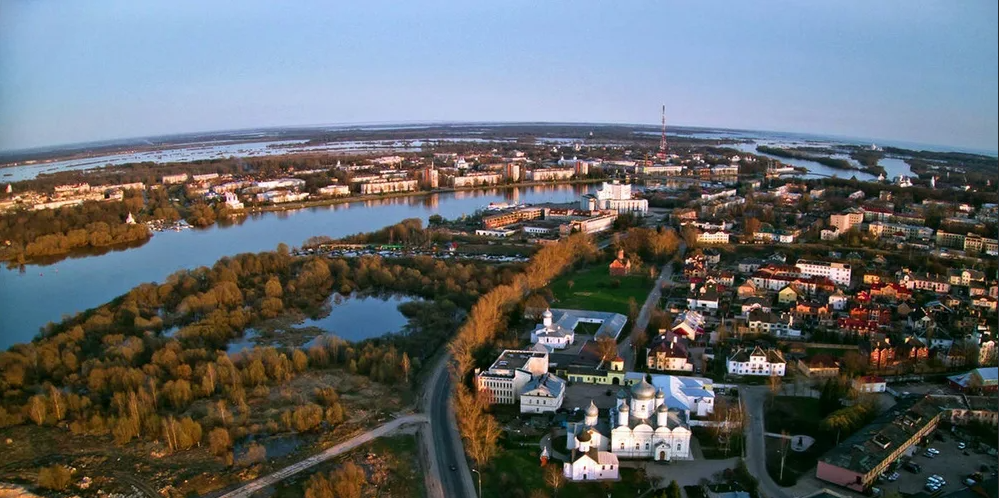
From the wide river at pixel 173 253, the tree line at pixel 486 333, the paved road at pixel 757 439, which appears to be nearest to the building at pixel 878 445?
the paved road at pixel 757 439

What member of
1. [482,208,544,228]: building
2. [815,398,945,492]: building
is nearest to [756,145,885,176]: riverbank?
[482,208,544,228]: building

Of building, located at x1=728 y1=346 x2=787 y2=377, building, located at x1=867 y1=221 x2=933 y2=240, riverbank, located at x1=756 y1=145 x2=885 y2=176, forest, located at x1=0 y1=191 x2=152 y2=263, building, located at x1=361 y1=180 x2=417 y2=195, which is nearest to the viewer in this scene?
building, located at x1=728 y1=346 x2=787 y2=377

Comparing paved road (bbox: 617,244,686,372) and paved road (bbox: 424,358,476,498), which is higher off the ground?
paved road (bbox: 617,244,686,372)

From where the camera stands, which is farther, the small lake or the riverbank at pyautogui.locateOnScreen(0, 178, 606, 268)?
the riverbank at pyautogui.locateOnScreen(0, 178, 606, 268)

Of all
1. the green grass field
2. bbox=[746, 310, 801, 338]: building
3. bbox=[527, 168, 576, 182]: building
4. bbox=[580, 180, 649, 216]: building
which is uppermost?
bbox=[527, 168, 576, 182]: building

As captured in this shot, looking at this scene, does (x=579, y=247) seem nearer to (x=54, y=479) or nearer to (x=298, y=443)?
(x=298, y=443)

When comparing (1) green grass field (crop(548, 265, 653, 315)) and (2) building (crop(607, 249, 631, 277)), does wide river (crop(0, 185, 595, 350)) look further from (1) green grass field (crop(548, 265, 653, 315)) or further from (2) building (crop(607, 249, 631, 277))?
(2) building (crop(607, 249, 631, 277))

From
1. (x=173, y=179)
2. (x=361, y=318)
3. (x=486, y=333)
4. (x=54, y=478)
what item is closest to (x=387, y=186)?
(x=173, y=179)

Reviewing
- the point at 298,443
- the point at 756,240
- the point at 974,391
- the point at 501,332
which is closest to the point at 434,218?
the point at 756,240
